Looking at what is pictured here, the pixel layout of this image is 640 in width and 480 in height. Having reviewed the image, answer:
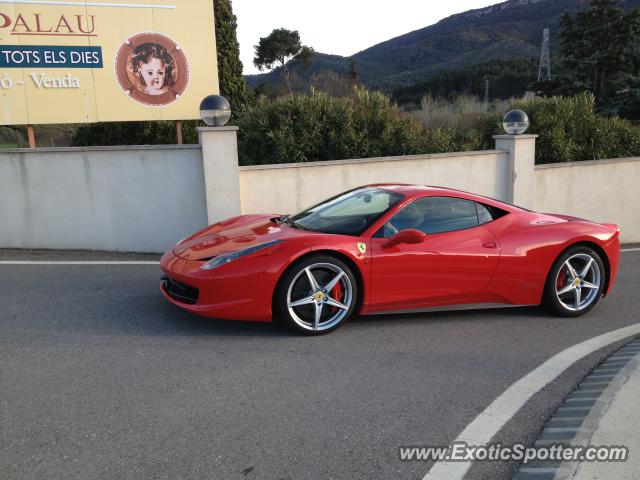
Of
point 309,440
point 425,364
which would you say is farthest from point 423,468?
point 425,364

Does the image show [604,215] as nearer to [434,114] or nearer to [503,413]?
[434,114]

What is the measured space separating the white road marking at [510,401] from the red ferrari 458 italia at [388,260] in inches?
34.1

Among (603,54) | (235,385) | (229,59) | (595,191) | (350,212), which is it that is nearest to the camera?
(235,385)

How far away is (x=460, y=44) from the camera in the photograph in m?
93.2

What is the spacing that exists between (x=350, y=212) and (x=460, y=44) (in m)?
95.6

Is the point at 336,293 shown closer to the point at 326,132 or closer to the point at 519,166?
the point at 326,132

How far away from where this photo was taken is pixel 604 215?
12.4m

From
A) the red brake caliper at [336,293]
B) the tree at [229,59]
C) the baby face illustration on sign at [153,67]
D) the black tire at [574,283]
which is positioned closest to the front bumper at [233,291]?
the red brake caliper at [336,293]

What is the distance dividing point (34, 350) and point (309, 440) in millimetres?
2423

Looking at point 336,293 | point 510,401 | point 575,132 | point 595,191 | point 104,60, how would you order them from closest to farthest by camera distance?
point 510,401 < point 336,293 < point 104,60 < point 595,191 < point 575,132

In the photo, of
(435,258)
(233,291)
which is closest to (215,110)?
(233,291)

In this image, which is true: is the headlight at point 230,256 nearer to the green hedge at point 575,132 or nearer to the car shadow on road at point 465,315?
the car shadow on road at point 465,315

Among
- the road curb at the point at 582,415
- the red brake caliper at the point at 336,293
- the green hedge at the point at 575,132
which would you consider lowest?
the road curb at the point at 582,415

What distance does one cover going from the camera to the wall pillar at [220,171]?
8.28 metres
